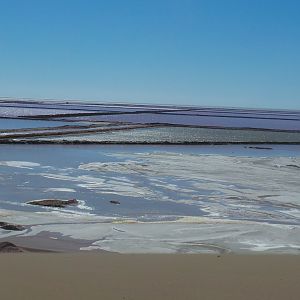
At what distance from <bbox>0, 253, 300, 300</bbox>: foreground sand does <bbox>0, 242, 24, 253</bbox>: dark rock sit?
1.29 feet

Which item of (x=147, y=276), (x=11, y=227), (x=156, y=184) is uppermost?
(x=147, y=276)

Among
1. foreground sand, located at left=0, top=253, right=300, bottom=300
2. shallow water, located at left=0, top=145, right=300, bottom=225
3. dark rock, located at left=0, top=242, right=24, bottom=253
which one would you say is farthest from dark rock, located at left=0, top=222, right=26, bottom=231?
foreground sand, located at left=0, top=253, right=300, bottom=300

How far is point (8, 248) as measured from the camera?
5223mm

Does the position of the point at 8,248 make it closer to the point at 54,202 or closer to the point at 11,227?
the point at 11,227

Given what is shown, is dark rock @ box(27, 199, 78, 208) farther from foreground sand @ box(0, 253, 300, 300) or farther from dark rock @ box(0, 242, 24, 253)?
foreground sand @ box(0, 253, 300, 300)

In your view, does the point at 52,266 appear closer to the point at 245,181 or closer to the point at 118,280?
the point at 118,280

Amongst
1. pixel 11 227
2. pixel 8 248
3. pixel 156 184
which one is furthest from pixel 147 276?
pixel 156 184

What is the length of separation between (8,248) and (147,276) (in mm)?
1834

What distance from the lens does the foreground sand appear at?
3.63m

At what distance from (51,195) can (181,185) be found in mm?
3157

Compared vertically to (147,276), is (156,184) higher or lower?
lower

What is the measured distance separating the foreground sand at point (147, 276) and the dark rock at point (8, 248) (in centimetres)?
39

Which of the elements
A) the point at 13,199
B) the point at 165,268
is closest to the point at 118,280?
the point at 165,268

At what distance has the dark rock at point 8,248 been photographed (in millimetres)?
5136
